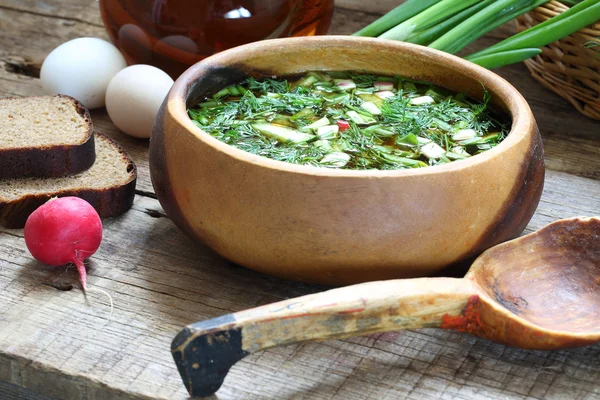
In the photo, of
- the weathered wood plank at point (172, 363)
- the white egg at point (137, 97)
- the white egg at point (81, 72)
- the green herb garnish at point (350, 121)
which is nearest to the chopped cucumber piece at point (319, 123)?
the green herb garnish at point (350, 121)

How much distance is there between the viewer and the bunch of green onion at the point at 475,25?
5.40 ft

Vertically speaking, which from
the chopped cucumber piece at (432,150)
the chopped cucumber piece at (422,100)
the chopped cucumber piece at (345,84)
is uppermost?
the chopped cucumber piece at (422,100)

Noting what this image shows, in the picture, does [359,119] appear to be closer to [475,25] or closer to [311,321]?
[311,321]

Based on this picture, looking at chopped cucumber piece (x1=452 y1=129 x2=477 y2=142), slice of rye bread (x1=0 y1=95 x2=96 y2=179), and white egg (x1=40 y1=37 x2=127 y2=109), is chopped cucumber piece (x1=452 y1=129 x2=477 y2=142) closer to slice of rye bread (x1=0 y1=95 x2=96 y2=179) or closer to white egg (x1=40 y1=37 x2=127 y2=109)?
slice of rye bread (x1=0 y1=95 x2=96 y2=179)

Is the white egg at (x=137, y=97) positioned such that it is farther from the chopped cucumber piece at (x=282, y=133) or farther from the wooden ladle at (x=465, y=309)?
the wooden ladle at (x=465, y=309)

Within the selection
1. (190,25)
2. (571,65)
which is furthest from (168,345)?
(571,65)

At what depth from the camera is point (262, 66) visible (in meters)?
1.43

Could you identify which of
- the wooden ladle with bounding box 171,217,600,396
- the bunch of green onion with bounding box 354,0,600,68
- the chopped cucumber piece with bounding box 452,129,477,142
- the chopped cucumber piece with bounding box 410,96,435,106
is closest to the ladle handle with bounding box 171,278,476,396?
the wooden ladle with bounding box 171,217,600,396

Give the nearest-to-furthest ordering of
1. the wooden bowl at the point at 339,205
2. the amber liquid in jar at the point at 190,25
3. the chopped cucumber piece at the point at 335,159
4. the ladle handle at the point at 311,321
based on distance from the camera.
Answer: the ladle handle at the point at 311,321
the wooden bowl at the point at 339,205
the chopped cucumber piece at the point at 335,159
the amber liquid in jar at the point at 190,25

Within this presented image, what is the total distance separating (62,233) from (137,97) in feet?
1.66

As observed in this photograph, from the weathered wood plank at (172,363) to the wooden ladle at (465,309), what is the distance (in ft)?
0.16

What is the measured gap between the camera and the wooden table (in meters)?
1.07

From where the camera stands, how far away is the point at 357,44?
1.44m

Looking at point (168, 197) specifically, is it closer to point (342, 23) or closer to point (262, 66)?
point (262, 66)
